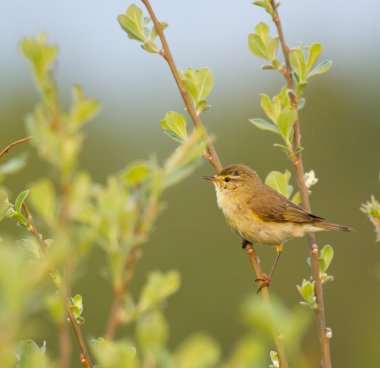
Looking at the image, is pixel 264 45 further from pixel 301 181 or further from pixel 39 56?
pixel 39 56

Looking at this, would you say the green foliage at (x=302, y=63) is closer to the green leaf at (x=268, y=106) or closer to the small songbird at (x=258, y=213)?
the green leaf at (x=268, y=106)

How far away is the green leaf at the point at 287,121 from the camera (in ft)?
8.52

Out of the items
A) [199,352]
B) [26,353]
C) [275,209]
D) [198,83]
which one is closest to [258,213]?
[275,209]

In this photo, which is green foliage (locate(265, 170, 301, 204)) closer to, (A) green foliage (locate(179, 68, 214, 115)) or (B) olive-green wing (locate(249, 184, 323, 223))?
(A) green foliage (locate(179, 68, 214, 115))

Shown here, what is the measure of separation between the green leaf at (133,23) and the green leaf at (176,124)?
375 mm

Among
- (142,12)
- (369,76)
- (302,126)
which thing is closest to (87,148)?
(302,126)

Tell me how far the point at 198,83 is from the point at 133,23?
0.33m

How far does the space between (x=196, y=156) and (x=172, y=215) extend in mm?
24982

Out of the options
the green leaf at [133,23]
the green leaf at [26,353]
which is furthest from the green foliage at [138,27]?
the green leaf at [26,353]

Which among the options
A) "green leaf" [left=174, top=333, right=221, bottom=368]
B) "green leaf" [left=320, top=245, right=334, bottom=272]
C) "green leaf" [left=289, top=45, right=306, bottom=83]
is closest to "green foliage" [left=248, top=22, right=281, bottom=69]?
"green leaf" [left=289, top=45, right=306, bottom=83]

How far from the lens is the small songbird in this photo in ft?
19.3

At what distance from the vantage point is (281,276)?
82.0ft

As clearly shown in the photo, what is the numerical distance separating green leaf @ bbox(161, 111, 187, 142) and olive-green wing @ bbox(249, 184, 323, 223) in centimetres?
335

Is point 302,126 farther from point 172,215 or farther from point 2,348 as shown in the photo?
point 2,348
